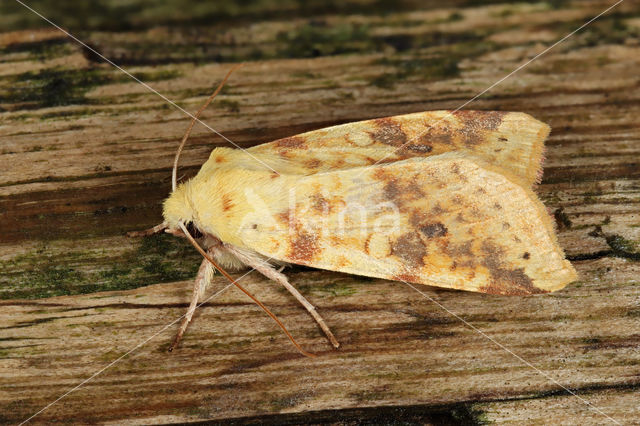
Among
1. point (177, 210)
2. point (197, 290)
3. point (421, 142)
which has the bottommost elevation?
point (197, 290)

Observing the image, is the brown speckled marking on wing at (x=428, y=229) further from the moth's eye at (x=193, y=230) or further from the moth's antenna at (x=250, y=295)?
the moth's eye at (x=193, y=230)

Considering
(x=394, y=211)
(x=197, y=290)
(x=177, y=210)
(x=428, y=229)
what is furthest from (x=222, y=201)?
(x=428, y=229)

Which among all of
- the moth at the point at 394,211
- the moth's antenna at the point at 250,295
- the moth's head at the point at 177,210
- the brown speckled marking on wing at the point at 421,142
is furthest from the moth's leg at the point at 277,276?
the brown speckled marking on wing at the point at 421,142

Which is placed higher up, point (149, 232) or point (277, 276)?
point (149, 232)

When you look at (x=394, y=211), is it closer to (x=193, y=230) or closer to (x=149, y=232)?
(x=193, y=230)

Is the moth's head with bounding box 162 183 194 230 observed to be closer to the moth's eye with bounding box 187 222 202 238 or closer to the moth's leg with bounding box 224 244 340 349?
the moth's eye with bounding box 187 222 202 238

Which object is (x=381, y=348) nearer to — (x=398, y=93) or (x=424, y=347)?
(x=424, y=347)

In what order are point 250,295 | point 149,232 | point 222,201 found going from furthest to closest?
point 149,232 → point 222,201 → point 250,295
